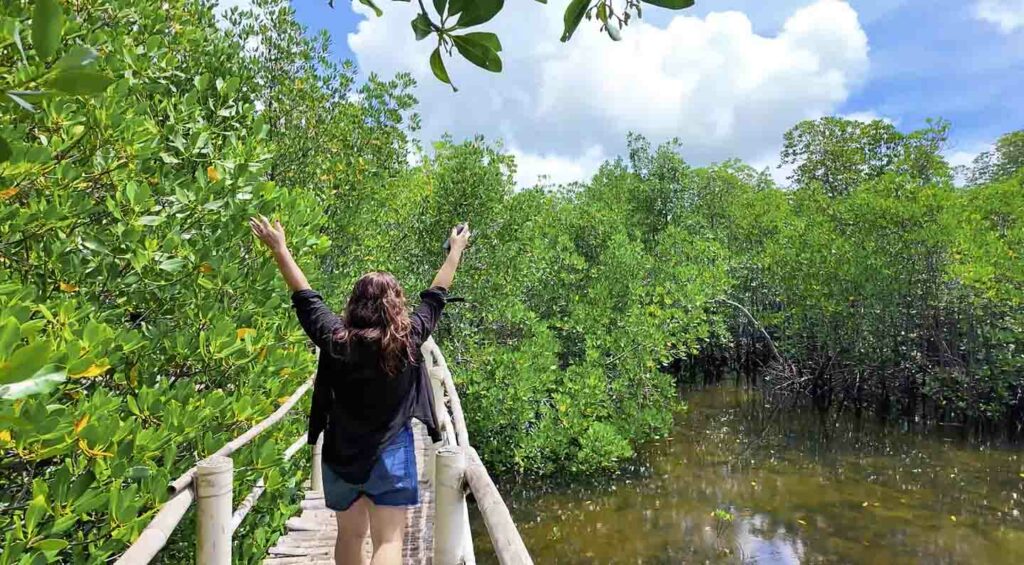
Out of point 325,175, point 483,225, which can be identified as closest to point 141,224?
point 325,175

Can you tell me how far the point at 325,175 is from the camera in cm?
693

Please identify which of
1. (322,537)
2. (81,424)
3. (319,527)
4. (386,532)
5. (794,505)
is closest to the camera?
(81,424)

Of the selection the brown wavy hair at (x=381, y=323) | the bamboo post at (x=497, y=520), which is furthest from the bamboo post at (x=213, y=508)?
the bamboo post at (x=497, y=520)

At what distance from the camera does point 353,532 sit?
7.45 feet

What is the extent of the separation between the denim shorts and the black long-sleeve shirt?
1.3 inches

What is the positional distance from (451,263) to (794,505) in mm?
10226

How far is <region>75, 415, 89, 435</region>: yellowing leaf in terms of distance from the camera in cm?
189

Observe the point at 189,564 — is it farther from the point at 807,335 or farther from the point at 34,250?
the point at 807,335

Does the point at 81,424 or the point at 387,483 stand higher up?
the point at 81,424

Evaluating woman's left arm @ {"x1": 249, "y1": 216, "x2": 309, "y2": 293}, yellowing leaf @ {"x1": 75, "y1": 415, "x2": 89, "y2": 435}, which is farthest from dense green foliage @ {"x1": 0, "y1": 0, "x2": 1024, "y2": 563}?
woman's left arm @ {"x1": 249, "y1": 216, "x2": 309, "y2": 293}

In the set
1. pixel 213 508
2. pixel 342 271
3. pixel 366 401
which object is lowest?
pixel 213 508

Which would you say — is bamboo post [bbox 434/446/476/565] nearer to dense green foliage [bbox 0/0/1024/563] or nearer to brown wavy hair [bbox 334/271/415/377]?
brown wavy hair [bbox 334/271/415/377]

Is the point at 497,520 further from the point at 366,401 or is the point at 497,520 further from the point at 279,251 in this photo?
the point at 279,251

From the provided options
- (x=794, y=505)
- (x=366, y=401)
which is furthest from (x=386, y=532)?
(x=794, y=505)
